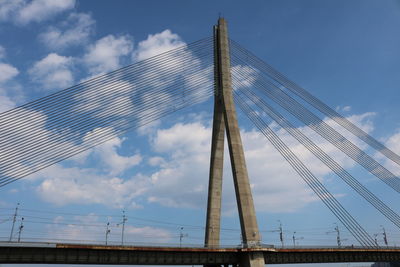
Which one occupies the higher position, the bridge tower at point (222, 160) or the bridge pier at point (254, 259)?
the bridge tower at point (222, 160)

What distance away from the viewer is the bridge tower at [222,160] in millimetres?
49750

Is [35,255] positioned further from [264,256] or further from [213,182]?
[264,256]

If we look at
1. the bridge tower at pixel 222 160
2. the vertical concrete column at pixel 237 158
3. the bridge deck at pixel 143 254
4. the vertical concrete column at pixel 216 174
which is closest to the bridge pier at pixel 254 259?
the bridge tower at pixel 222 160

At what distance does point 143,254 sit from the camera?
49125 millimetres

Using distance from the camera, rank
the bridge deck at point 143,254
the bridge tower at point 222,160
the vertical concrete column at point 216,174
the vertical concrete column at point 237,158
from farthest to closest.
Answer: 1. the vertical concrete column at point 216,174
2. the bridge tower at point 222,160
3. the vertical concrete column at point 237,158
4. the bridge deck at point 143,254

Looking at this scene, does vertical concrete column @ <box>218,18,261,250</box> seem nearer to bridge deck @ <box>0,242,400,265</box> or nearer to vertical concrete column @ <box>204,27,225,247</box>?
vertical concrete column @ <box>204,27,225,247</box>

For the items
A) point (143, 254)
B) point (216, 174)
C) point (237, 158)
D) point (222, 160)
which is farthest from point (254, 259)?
point (222, 160)

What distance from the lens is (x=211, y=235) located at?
52969mm

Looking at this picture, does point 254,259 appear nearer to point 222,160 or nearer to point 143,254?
point 143,254

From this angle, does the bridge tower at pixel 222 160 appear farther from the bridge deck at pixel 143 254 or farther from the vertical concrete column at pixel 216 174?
the bridge deck at pixel 143 254

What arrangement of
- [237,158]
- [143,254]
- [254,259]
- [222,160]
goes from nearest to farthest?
1. [143,254]
2. [254,259]
3. [237,158]
4. [222,160]

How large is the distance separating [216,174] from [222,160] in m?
2.42

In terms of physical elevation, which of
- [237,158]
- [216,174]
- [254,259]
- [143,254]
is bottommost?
[254,259]

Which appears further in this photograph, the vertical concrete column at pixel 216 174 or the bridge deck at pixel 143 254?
the vertical concrete column at pixel 216 174
